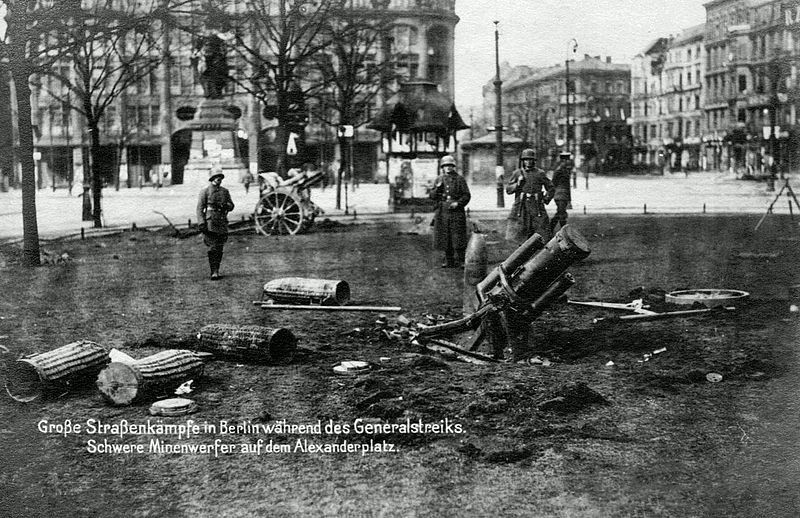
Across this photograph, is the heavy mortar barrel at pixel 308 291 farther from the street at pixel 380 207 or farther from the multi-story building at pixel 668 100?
the street at pixel 380 207

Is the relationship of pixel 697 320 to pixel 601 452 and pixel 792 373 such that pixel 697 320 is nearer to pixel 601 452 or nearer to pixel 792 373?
pixel 792 373

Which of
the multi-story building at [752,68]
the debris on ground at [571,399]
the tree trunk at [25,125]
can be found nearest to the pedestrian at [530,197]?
the multi-story building at [752,68]

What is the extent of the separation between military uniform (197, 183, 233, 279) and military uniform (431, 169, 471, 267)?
3.48 meters

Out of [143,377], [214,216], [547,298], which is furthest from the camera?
[214,216]

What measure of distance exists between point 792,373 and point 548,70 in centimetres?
5286

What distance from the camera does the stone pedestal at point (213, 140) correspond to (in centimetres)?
2800

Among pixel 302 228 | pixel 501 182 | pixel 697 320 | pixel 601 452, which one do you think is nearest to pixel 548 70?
pixel 501 182

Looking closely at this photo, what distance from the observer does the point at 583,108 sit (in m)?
60.8

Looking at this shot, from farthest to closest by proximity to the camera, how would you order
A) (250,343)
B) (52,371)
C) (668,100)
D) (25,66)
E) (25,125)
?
(668,100) → (25,125) → (25,66) → (250,343) → (52,371)

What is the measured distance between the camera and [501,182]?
96.2 ft

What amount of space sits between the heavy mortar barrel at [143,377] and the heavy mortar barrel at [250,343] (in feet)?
3.08

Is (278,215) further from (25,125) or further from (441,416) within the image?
(441,416)

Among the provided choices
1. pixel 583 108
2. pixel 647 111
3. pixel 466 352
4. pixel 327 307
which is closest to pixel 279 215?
pixel 327 307

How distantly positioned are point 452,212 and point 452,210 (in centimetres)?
3
